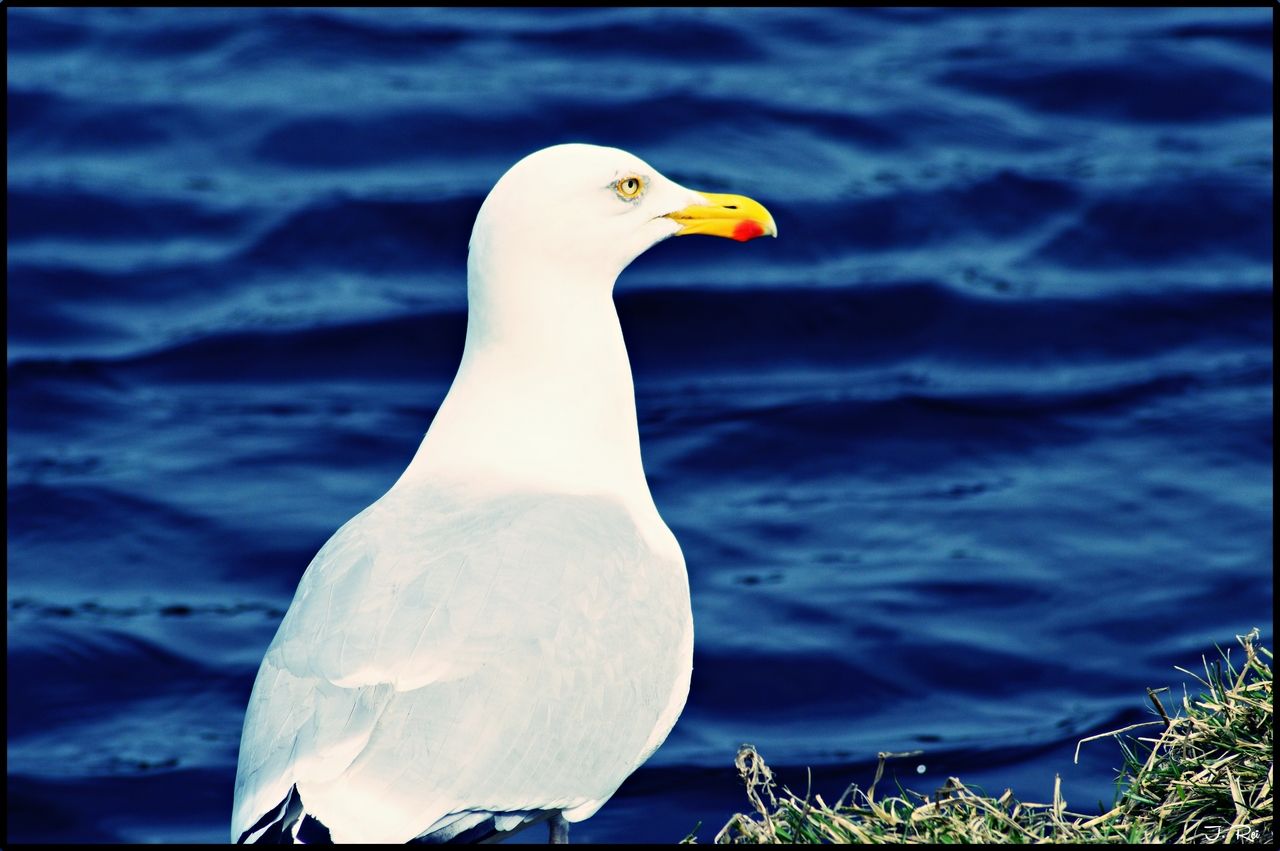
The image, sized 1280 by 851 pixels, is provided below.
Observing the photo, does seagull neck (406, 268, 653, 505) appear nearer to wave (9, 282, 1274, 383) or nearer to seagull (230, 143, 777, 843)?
seagull (230, 143, 777, 843)

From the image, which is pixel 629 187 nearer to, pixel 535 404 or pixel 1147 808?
pixel 535 404

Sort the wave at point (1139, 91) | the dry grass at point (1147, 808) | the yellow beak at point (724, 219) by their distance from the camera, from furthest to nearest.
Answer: the wave at point (1139, 91)
the yellow beak at point (724, 219)
the dry grass at point (1147, 808)

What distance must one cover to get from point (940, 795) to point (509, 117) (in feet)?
33.0

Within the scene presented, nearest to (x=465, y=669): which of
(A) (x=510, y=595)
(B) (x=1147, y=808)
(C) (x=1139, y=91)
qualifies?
(A) (x=510, y=595)

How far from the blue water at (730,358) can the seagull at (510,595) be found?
8.77ft

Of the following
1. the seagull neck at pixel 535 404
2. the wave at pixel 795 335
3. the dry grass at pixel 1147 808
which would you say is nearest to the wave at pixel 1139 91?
the wave at pixel 795 335

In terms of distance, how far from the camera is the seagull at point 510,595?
157 inches

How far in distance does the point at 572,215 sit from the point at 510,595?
1.18 m

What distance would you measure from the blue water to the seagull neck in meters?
2.62

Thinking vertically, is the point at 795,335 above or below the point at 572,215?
above

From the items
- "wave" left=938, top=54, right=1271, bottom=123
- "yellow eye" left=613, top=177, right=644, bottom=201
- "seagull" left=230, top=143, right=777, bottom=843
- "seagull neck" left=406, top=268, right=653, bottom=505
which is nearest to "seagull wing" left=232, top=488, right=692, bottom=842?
"seagull" left=230, top=143, right=777, bottom=843

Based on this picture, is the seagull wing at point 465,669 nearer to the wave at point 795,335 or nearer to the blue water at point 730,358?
the blue water at point 730,358

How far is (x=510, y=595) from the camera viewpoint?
14.0ft

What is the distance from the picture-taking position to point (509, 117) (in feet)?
43.7
